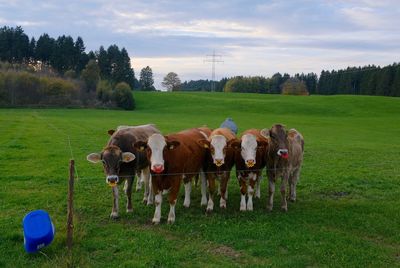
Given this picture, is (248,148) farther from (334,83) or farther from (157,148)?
(334,83)

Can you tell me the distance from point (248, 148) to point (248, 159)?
12.9 inches

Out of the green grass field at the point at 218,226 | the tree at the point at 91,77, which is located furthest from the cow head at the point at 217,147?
the tree at the point at 91,77

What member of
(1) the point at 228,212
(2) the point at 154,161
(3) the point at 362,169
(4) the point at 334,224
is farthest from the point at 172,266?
(3) the point at 362,169

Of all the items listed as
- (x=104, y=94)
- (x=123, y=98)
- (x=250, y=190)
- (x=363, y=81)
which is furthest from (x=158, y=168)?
(x=363, y=81)

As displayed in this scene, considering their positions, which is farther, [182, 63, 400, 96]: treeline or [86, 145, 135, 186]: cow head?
[182, 63, 400, 96]: treeline

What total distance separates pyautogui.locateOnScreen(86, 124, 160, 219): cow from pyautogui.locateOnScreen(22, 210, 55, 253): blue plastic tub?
1.76 m

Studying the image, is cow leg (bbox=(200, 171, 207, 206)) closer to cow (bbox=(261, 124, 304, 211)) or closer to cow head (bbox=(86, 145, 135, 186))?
cow (bbox=(261, 124, 304, 211))

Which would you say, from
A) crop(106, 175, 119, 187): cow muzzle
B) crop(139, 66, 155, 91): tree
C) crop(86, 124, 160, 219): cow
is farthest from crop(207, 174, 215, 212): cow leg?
crop(139, 66, 155, 91): tree

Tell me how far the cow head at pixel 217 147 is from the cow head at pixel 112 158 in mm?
1874

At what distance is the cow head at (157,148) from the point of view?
30.3 ft

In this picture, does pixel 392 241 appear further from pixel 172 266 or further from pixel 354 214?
pixel 172 266

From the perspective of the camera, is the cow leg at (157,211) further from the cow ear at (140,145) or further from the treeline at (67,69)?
the treeline at (67,69)

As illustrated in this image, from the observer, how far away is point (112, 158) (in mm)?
9422

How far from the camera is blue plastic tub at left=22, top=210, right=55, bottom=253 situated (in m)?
7.30
